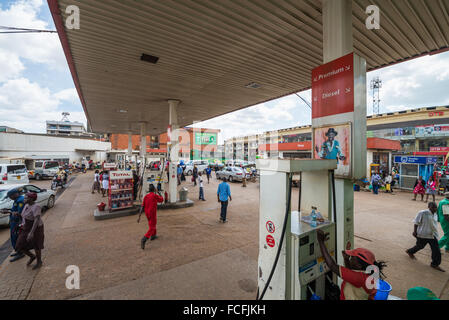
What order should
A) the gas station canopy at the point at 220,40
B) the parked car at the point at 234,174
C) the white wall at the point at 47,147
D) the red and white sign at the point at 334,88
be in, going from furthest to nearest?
the white wall at the point at 47,147
the parked car at the point at 234,174
the gas station canopy at the point at 220,40
the red and white sign at the point at 334,88

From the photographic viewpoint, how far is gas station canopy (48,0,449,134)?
4.15 m

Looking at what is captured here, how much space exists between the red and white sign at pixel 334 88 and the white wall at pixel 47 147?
30652 mm

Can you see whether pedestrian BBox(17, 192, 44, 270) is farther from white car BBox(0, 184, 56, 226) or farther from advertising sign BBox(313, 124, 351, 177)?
advertising sign BBox(313, 124, 351, 177)

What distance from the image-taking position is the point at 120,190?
29.0ft

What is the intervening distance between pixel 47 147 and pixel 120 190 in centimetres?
2912

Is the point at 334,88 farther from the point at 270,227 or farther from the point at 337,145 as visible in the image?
the point at 270,227

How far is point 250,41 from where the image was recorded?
17.5 ft

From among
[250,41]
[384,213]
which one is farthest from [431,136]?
[250,41]

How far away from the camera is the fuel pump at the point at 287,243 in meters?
2.42

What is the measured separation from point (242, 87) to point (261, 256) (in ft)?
24.9

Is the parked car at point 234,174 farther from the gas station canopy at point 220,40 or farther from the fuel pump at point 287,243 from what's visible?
the fuel pump at point 287,243

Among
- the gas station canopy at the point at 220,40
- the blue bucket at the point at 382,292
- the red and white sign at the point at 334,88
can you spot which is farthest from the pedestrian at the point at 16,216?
the blue bucket at the point at 382,292

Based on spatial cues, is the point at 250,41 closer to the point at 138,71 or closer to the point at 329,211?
the point at 138,71
